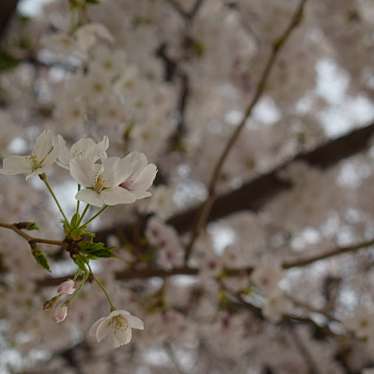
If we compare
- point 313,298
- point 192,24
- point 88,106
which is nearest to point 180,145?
point 192,24

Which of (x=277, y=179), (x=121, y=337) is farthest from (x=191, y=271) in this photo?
(x=277, y=179)

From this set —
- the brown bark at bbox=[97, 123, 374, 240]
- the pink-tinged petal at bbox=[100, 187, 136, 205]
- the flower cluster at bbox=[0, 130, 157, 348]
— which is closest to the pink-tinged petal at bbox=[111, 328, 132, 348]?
the flower cluster at bbox=[0, 130, 157, 348]

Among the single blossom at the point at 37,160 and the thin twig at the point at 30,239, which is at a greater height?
the single blossom at the point at 37,160

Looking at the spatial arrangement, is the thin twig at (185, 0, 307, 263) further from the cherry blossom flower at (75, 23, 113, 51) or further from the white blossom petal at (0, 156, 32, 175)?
the white blossom petal at (0, 156, 32, 175)

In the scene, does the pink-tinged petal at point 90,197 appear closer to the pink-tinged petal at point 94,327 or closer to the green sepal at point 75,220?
the green sepal at point 75,220

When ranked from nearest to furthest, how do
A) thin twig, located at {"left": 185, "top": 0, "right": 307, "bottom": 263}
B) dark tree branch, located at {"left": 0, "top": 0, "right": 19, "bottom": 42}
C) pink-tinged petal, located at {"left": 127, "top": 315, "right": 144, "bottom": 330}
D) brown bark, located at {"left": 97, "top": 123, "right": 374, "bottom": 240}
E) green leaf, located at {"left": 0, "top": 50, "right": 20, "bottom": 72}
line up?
pink-tinged petal, located at {"left": 127, "top": 315, "right": 144, "bottom": 330}, thin twig, located at {"left": 185, "top": 0, "right": 307, "bottom": 263}, dark tree branch, located at {"left": 0, "top": 0, "right": 19, "bottom": 42}, green leaf, located at {"left": 0, "top": 50, "right": 20, "bottom": 72}, brown bark, located at {"left": 97, "top": 123, "right": 374, "bottom": 240}

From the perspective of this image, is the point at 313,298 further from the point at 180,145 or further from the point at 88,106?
the point at 88,106

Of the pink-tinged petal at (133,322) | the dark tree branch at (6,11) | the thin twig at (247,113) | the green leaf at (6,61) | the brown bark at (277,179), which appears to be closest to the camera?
the pink-tinged petal at (133,322)

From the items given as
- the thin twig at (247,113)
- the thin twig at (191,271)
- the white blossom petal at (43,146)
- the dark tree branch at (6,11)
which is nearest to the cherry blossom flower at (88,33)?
the thin twig at (247,113)
